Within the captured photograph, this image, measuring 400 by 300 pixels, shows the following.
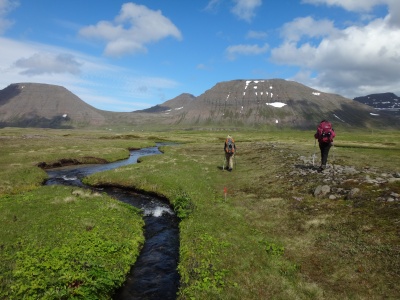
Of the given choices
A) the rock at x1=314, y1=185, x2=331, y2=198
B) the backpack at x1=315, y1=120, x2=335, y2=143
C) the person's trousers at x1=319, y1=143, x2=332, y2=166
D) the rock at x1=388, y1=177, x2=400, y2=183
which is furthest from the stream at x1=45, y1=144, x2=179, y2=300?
the rock at x1=388, y1=177, x2=400, y2=183

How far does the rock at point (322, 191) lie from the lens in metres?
22.8

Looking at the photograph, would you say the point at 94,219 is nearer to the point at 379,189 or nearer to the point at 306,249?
the point at 306,249

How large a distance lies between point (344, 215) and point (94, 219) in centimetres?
1841

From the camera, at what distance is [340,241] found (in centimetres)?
1611

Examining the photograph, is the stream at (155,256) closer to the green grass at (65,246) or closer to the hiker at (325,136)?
the green grass at (65,246)

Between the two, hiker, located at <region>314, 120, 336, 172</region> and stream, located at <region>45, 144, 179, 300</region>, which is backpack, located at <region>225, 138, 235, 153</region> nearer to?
hiker, located at <region>314, 120, 336, 172</region>

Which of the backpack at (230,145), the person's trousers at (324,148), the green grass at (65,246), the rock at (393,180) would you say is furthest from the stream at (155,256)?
the rock at (393,180)

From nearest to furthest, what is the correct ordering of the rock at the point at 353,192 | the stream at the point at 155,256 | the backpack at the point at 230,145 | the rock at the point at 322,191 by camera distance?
the stream at the point at 155,256 < the rock at the point at 353,192 < the rock at the point at 322,191 < the backpack at the point at 230,145

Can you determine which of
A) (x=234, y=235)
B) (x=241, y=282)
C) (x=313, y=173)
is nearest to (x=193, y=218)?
(x=234, y=235)

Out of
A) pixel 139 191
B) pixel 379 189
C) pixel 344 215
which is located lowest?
pixel 139 191

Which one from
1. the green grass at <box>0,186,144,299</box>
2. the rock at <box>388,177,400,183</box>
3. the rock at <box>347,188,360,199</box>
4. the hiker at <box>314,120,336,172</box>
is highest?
the hiker at <box>314,120,336,172</box>

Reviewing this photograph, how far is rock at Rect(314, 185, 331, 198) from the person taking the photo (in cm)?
2277

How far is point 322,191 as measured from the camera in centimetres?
2298

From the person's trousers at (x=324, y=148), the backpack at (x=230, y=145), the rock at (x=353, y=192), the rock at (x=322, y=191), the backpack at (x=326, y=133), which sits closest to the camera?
the rock at (x=353, y=192)
